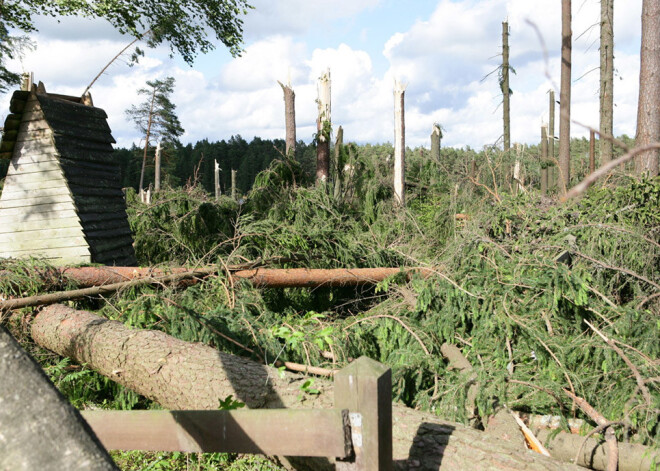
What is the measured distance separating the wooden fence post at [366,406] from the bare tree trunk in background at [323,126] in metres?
8.63

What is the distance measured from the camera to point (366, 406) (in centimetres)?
231

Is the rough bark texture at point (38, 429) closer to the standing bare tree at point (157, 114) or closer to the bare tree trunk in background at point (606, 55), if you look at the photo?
the bare tree trunk in background at point (606, 55)

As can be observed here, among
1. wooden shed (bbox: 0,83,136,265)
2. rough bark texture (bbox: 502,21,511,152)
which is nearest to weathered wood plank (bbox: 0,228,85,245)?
wooden shed (bbox: 0,83,136,265)

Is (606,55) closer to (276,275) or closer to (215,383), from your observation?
(276,275)

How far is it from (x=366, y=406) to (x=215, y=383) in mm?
1765

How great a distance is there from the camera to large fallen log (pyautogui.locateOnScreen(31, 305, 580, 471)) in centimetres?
282

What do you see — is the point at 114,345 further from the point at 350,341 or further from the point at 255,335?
the point at 350,341

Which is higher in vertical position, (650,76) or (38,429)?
(650,76)

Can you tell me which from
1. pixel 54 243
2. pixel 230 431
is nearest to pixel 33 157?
pixel 54 243

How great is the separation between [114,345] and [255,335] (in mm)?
1165

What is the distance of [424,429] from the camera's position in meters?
2.98

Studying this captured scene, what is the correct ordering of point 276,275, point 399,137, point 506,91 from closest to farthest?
point 276,275 < point 399,137 < point 506,91

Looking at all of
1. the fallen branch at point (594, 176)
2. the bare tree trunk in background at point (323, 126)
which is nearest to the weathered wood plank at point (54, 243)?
the bare tree trunk in background at point (323, 126)

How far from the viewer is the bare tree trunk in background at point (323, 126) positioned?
1088cm
